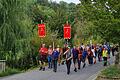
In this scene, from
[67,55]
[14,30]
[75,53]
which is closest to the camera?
[67,55]

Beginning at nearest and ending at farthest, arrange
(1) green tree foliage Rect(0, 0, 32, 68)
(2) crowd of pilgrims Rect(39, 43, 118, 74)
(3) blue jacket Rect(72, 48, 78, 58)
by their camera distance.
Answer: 1. (2) crowd of pilgrims Rect(39, 43, 118, 74)
2. (3) blue jacket Rect(72, 48, 78, 58)
3. (1) green tree foliage Rect(0, 0, 32, 68)

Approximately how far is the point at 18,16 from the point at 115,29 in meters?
11.2

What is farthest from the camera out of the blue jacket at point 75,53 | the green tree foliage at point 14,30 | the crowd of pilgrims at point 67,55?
the green tree foliage at point 14,30

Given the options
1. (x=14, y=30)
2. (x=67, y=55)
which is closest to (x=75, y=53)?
(x=67, y=55)

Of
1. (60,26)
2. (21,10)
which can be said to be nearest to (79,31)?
(60,26)

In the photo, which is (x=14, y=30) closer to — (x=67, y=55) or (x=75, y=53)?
(x=75, y=53)

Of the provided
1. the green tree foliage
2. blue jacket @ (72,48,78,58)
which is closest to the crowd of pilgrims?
blue jacket @ (72,48,78,58)

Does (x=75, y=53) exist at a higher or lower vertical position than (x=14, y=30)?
lower

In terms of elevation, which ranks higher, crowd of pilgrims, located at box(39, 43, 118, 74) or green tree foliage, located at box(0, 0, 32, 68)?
green tree foliage, located at box(0, 0, 32, 68)

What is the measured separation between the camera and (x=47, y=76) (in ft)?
73.9

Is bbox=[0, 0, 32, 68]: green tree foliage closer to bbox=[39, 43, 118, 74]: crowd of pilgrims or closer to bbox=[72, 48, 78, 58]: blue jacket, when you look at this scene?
bbox=[39, 43, 118, 74]: crowd of pilgrims

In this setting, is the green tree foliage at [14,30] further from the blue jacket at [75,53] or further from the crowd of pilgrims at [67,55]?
the blue jacket at [75,53]

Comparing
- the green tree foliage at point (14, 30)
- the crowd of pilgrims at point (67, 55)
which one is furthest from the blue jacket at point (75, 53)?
the green tree foliage at point (14, 30)

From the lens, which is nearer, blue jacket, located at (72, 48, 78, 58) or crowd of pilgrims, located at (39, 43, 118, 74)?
crowd of pilgrims, located at (39, 43, 118, 74)
